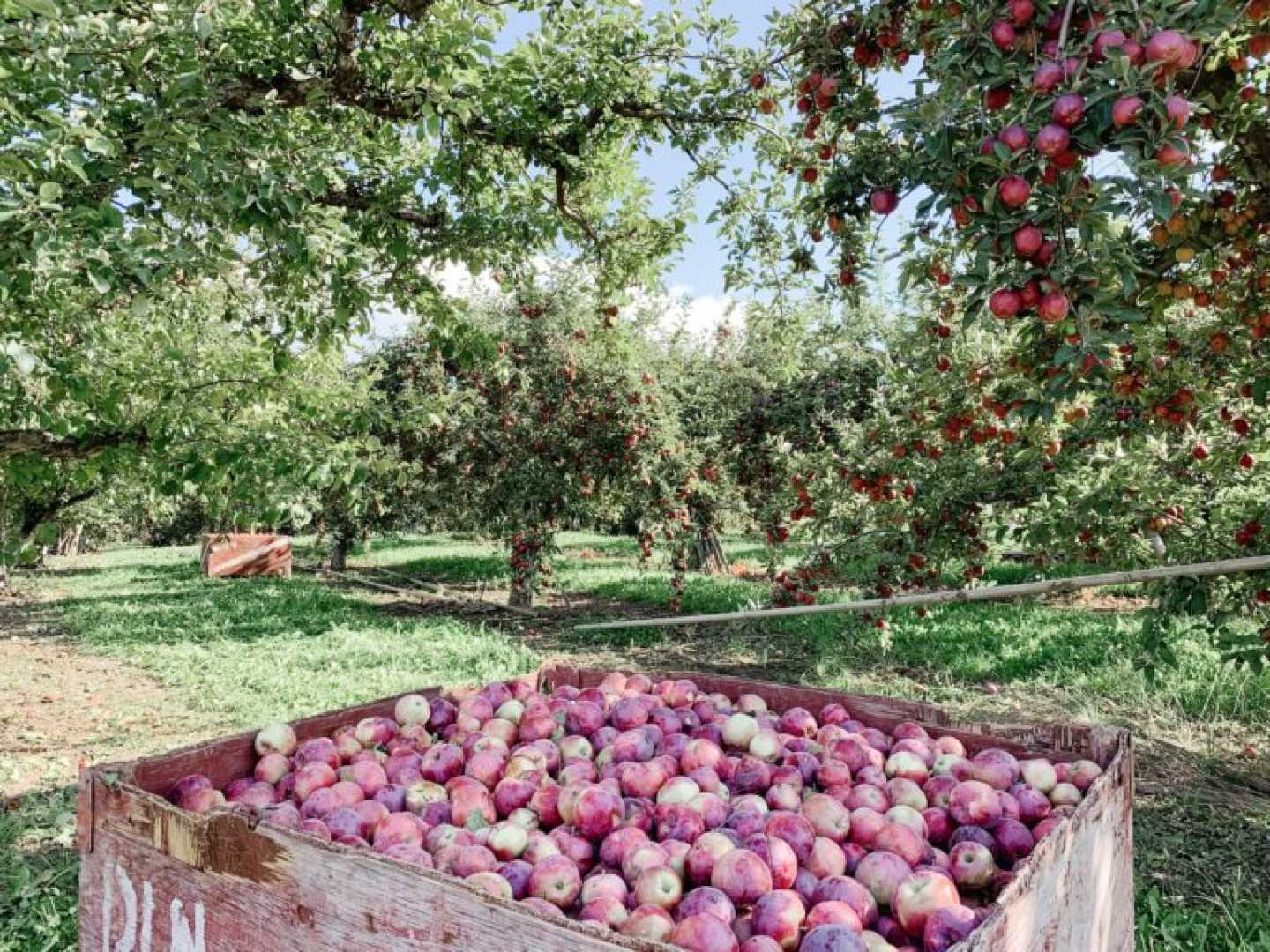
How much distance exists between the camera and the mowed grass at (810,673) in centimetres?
388

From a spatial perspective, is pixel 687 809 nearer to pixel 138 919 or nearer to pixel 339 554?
pixel 138 919

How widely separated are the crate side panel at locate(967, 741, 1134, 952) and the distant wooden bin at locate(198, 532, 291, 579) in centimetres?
2012

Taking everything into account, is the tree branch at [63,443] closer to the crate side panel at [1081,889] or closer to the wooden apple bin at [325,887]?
the wooden apple bin at [325,887]

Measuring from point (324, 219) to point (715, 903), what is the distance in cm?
366

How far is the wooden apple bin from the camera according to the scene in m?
1.33

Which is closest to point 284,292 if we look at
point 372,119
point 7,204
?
point 372,119

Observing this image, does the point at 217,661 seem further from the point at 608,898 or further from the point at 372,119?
the point at 608,898

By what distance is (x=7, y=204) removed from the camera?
2553 mm

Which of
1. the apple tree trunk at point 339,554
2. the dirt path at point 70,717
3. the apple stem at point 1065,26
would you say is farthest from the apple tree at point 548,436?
the apple stem at point 1065,26

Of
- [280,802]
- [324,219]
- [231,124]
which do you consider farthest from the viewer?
[324,219]

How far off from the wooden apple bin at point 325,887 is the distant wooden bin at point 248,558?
19.3 m

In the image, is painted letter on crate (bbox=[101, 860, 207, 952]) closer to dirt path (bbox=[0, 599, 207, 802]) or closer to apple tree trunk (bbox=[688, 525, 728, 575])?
dirt path (bbox=[0, 599, 207, 802])

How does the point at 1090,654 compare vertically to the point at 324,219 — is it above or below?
below

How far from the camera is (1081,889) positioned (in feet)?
5.56
